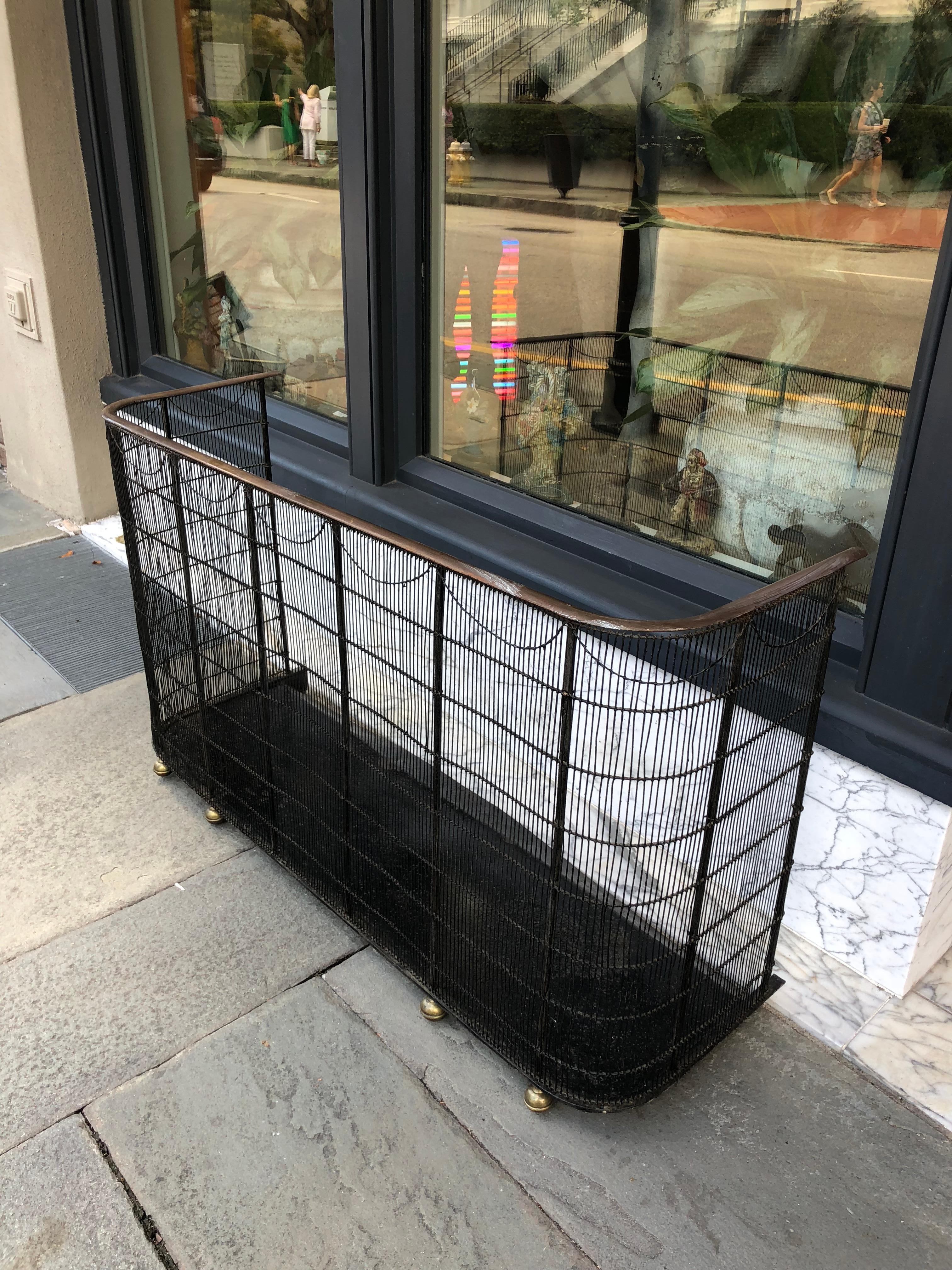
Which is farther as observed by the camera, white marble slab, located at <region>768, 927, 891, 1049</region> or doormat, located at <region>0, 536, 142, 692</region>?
doormat, located at <region>0, 536, 142, 692</region>

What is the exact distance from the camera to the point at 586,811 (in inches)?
75.0

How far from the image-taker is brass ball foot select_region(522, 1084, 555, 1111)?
6.88 feet

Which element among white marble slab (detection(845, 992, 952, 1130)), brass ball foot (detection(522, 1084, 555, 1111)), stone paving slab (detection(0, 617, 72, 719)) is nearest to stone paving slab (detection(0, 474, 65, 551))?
stone paving slab (detection(0, 617, 72, 719))

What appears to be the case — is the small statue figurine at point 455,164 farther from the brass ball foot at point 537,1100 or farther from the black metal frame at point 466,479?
the brass ball foot at point 537,1100

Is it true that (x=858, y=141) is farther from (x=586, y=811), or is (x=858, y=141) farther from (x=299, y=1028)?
(x=299, y=1028)

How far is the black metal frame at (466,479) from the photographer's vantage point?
196 cm

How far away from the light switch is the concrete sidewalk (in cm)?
301

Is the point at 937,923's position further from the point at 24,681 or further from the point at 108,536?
the point at 108,536

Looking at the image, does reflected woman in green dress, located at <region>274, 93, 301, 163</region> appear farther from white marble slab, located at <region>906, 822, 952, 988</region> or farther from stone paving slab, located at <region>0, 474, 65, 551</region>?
white marble slab, located at <region>906, 822, 952, 988</region>

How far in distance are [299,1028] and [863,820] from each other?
1374 millimetres

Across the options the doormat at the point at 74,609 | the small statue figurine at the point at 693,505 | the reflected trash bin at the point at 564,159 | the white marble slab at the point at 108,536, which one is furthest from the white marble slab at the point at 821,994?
the white marble slab at the point at 108,536

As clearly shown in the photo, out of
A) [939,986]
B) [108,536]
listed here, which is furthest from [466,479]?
[108,536]

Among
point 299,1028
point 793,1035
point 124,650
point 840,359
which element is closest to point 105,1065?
point 299,1028

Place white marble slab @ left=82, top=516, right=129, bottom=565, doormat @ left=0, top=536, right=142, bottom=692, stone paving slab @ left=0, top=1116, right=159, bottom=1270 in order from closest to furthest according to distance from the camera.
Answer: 1. stone paving slab @ left=0, top=1116, right=159, bottom=1270
2. doormat @ left=0, top=536, right=142, bottom=692
3. white marble slab @ left=82, top=516, right=129, bottom=565
